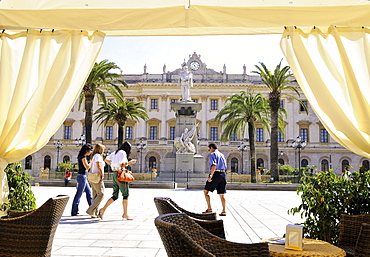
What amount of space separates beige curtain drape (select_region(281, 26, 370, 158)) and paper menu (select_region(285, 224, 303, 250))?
4.70 ft

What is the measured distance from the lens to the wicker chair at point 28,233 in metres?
3.37

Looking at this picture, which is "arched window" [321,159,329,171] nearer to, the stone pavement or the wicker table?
the stone pavement

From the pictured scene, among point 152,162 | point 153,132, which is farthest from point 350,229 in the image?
point 153,132

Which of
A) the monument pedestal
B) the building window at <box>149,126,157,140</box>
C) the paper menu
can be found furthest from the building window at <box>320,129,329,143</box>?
the paper menu

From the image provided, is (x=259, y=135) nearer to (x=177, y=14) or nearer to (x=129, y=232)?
Result: (x=129, y=232)

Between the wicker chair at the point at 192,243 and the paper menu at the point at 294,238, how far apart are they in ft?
1.50

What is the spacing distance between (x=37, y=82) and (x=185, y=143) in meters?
18.6

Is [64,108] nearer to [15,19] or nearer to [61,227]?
[15,19]

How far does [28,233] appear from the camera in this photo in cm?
340

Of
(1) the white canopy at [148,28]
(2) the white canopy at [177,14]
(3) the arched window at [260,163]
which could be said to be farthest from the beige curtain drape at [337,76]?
(3) the arched window at [260,163]

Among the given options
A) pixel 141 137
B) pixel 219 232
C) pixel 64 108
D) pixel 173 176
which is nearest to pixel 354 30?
pixel 219 232

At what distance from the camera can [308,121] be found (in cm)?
5591

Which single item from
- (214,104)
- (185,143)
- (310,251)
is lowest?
(310,251)

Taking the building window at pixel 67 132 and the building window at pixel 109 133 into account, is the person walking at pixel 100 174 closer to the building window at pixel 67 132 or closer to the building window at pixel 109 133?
the building window at pixel 109 133
